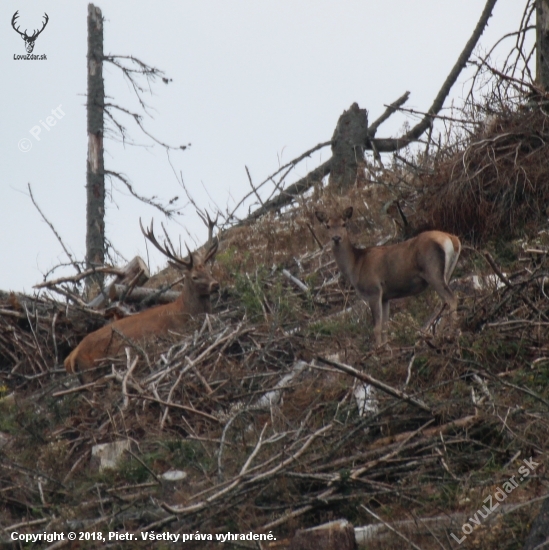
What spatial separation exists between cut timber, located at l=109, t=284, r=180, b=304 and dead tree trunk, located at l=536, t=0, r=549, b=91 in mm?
4891

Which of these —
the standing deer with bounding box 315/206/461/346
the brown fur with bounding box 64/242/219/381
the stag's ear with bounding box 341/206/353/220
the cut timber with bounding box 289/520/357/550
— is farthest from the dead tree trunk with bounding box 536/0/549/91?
the cut timber with bounding box 289/520/357/550

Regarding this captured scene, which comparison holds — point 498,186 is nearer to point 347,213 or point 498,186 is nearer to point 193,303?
point 347,213

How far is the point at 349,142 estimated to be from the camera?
51.8ft

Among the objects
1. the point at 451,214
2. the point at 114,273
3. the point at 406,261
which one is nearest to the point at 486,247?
the point at 451,214

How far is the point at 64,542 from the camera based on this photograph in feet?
21.3

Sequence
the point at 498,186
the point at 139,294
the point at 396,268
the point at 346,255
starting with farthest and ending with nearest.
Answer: the point at 139,294
the point at 498,186
the point at 346,255
the point at 396,268

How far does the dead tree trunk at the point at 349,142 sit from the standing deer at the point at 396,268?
16.9ft

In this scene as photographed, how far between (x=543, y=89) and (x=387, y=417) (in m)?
5.83

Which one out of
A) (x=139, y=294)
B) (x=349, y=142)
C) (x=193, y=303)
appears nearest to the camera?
(x=193, y=303)

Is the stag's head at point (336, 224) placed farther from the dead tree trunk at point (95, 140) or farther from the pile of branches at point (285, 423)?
the dead tree trunk at point (95, 140)

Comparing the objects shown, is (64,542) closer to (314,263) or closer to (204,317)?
(204,317)

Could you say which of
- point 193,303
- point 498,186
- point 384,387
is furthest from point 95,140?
point 384,387

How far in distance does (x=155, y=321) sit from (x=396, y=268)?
263 centimetres

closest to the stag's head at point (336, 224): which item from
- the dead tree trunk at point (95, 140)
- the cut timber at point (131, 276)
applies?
the cut timber at point (131, 276)
